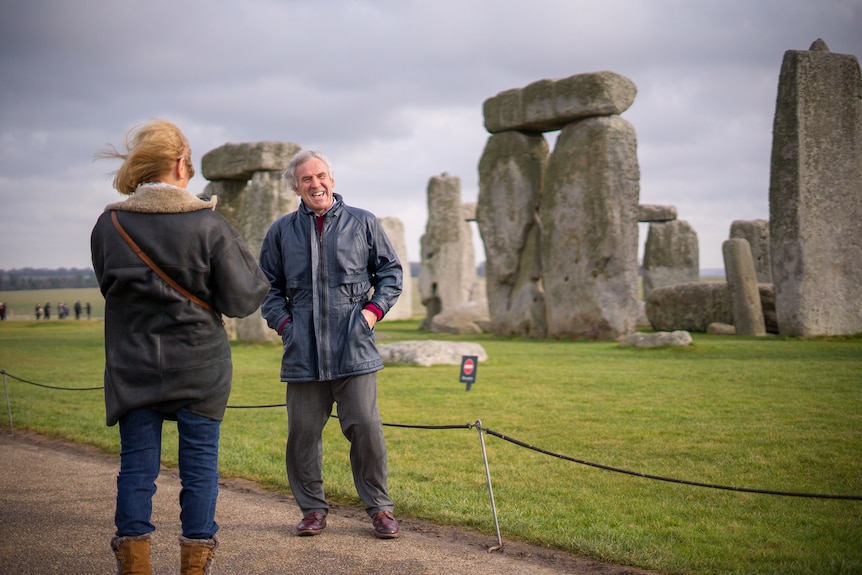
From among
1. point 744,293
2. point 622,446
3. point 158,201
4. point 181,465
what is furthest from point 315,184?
point 744,293

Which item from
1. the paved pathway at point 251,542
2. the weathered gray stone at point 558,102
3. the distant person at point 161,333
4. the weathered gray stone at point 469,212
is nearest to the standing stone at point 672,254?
the weathered gray stone at point 469,212

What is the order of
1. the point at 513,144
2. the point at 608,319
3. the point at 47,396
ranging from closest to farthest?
the point at 47,396 → the point at 608,319 → the point at 513,144

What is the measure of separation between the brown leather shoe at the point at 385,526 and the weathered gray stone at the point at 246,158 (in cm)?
1379

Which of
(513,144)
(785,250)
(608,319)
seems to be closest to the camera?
(785,250)

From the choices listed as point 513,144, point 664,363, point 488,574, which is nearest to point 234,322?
point 513,144

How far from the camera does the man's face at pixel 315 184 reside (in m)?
4.19

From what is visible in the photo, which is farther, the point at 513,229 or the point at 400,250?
the point at 400,250

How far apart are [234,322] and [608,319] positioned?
8489mm

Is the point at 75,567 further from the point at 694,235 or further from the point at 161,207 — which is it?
the point at 694,235

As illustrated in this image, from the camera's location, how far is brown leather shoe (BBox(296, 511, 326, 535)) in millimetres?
4130

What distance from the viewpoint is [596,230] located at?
16.2 meters

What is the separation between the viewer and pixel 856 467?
5.32 metres

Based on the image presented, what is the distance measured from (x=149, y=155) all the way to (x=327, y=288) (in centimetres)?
124

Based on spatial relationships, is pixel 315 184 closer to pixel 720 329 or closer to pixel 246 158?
pixel 720 329
